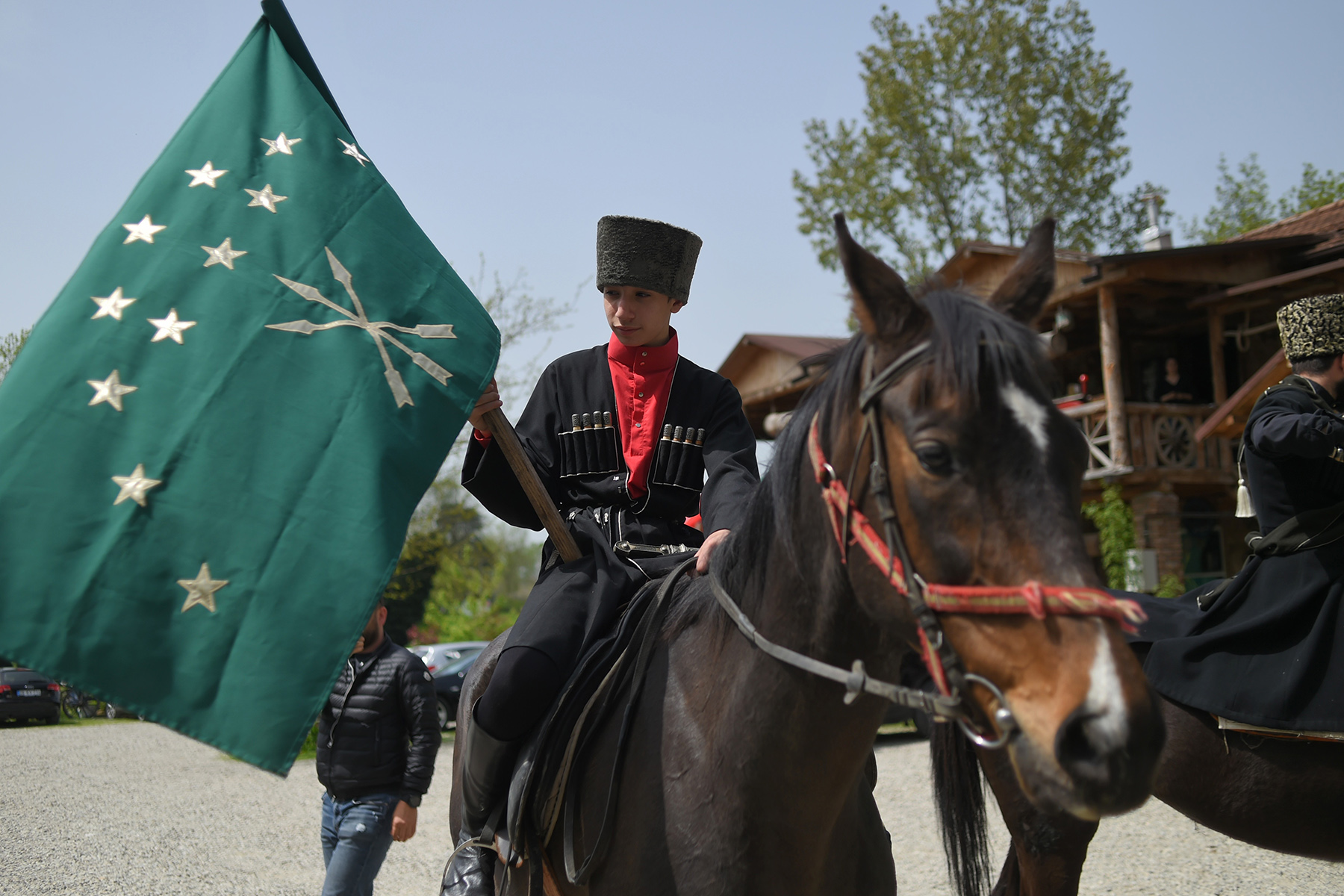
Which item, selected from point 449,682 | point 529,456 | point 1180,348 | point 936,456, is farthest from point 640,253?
point 1180,348

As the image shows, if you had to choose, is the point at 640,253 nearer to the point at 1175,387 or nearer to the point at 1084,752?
the point at 1084,752

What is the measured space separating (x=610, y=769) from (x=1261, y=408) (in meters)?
3.07

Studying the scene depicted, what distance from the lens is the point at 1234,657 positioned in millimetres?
3846

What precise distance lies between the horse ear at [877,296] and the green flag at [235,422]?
1141 mm

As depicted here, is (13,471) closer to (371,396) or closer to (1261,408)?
(371,396)

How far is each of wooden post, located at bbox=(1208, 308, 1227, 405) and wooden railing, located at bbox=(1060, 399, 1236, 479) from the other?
34cm

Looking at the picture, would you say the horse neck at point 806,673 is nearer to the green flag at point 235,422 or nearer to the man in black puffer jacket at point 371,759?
the green flag at point 235,422

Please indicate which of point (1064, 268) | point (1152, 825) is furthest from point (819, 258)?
point (1152, 825)

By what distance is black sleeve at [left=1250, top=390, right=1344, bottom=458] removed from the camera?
3512mm

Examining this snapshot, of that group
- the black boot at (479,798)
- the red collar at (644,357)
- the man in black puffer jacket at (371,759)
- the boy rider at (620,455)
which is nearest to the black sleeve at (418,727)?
the man in black puffer jacket at (371,759)

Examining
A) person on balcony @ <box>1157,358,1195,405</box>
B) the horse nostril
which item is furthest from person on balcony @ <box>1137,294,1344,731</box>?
person on balcony @ <box>1157,358,1195,405</box>

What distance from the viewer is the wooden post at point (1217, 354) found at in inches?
698

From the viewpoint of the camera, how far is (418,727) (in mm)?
5133

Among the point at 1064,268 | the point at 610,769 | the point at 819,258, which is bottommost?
the point at 610,769
